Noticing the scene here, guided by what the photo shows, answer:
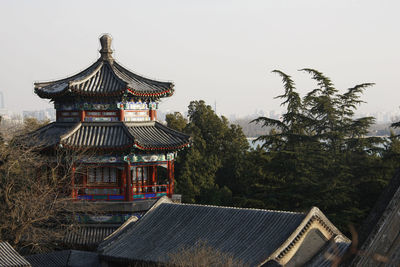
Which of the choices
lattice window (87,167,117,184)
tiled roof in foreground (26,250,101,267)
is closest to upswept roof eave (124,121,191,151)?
lattice window (87,167,117,184)

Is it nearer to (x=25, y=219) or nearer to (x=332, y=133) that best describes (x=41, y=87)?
(x=25, y=219)

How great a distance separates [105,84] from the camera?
20.5 meters

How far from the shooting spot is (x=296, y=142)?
28281 mm

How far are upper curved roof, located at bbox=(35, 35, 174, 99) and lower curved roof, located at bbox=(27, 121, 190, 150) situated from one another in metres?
1.18

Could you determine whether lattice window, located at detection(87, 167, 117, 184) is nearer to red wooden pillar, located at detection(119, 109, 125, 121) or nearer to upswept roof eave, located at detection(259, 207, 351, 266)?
red wooden pillar, located at detection(119, 109, 125, 121)

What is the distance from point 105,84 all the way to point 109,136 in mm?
2129

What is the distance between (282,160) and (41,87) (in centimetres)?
1177

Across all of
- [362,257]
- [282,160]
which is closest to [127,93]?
[282,160]

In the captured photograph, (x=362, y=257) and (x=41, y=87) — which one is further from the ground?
(x=41, y=87)

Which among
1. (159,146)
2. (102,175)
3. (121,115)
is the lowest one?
(102,175)

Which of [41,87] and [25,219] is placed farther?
[41,87]

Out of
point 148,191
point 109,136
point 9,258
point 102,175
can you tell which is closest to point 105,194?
point 102,175

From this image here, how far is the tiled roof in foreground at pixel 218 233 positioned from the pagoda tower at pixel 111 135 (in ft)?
11.1

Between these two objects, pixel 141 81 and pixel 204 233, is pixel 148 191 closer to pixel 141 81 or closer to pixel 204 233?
pixel 141 81
